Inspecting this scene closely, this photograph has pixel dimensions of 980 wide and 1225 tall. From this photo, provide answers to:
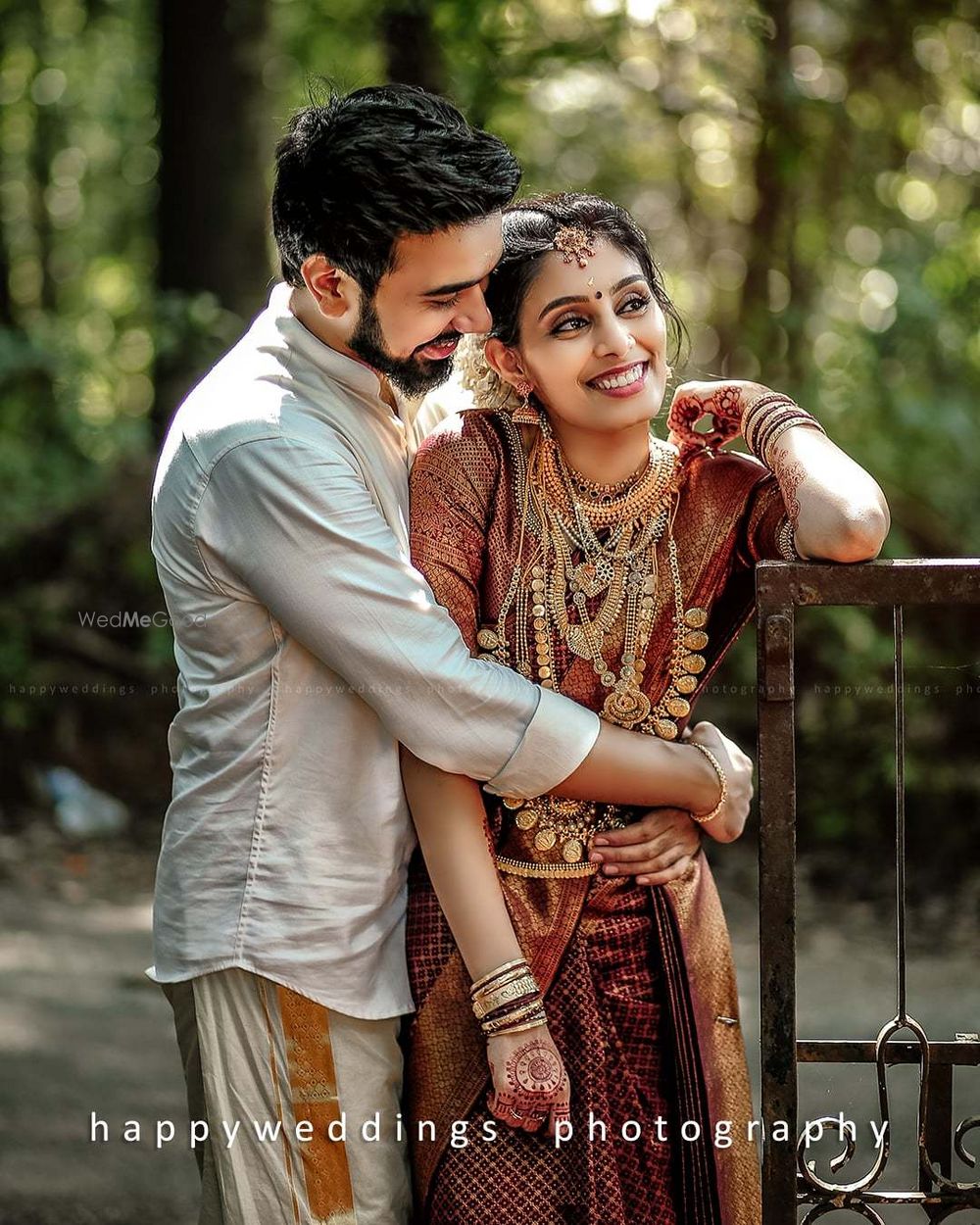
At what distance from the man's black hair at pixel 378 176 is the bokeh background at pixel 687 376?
8.47 feet

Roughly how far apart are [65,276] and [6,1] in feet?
20.6

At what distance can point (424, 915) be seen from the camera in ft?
7.05

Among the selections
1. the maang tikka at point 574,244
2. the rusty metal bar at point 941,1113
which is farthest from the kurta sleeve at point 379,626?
the rusty metal bar at point 941,1113

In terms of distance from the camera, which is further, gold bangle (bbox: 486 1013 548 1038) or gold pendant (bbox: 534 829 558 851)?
gold pendant (bbox: 534 829 558 851)

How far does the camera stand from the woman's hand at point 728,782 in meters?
2.19

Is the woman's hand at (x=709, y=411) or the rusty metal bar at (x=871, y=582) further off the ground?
the woman's hand at (x=709, y=411)

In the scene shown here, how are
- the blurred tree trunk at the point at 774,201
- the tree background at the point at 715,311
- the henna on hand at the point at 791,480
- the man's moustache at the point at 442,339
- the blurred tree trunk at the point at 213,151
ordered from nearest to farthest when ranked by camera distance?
the henna on hand at the point at 791,480 < the man's moustache at the point at 442,339 < the tree background at the point at 715,311 < the blurred tree trunk at the point at 774,201 < the blurred tree trunk at the point at 213,151

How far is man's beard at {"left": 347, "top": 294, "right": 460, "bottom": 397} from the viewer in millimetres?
2150

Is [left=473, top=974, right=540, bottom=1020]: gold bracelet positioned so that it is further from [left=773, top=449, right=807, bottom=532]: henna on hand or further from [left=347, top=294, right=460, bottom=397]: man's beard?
[left=347, top=294, right=460, bottom=397]: man's beard

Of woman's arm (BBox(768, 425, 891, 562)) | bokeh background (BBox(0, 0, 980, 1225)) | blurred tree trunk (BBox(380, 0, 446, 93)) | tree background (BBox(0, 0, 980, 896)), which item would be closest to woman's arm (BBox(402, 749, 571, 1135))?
woman's arm (BBox(768, 425, 891, 562))

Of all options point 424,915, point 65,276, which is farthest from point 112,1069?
point 65,276

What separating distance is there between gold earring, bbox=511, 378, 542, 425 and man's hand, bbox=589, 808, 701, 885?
0.61m

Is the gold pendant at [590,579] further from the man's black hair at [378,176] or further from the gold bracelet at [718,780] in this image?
the man's black hair at [378,176]

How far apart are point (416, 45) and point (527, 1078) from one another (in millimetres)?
4269
